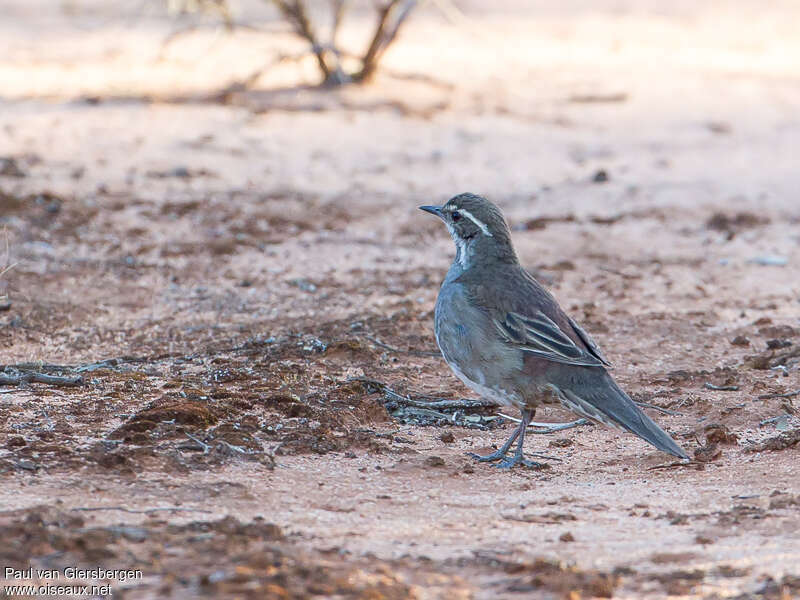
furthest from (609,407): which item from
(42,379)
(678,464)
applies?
(42,379)

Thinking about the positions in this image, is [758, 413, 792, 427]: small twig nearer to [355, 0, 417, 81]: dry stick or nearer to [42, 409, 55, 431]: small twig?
[42, 409, 55, 431]: small twig

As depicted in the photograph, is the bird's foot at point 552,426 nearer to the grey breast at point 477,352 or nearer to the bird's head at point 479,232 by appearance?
the grey breast at point 477,352

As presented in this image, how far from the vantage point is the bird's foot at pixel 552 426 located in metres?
6.90

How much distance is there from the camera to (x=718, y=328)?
8727 millimetres

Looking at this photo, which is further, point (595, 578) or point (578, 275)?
point (578, 275)

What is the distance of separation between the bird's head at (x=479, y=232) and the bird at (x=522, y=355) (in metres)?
0.13

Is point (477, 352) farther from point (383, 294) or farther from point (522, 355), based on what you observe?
point (383, 294)

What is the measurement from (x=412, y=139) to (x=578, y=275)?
379cm

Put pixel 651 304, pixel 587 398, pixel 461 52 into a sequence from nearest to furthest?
1. pixel 587 398
2. pixel 651 304
3. pixel 461 52

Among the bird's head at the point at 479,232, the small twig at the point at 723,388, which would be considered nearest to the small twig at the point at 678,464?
the small twig at the point at 723,388

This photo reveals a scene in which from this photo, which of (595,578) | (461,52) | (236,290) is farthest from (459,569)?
(461,52)

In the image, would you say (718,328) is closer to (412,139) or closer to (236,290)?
(236,290)

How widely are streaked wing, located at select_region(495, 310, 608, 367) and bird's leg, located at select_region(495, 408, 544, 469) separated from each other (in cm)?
39

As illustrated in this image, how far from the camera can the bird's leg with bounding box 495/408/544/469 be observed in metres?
6.15
